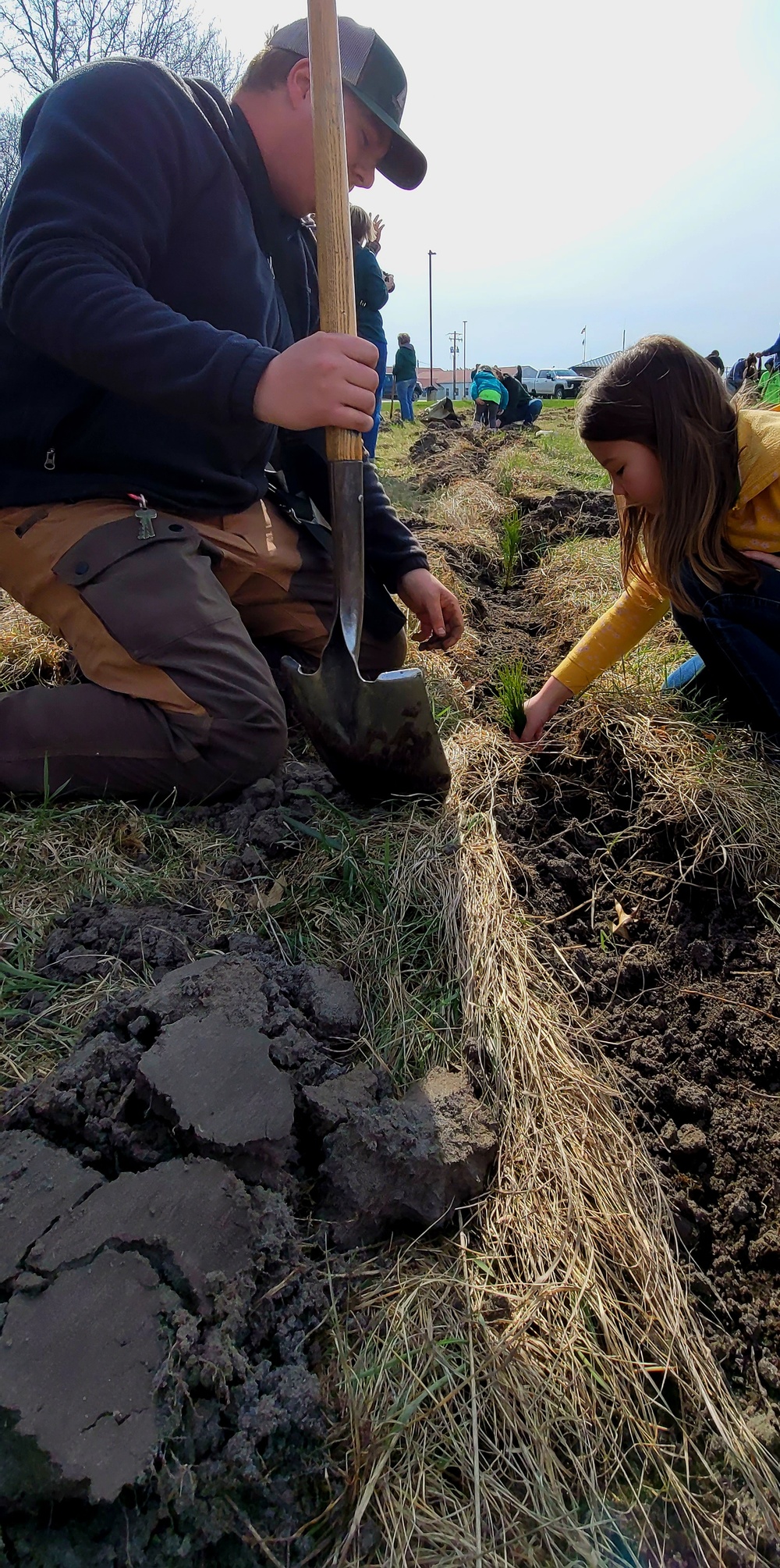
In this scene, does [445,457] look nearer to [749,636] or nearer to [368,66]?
[368,66]

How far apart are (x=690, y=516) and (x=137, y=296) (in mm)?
1442

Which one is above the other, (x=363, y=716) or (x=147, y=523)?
(x=147, y=523)

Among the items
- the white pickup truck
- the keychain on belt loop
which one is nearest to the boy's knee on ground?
the keychain on belt loop

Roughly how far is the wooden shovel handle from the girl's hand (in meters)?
0.91

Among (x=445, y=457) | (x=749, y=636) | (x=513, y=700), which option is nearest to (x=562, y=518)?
(x=749, y=636)

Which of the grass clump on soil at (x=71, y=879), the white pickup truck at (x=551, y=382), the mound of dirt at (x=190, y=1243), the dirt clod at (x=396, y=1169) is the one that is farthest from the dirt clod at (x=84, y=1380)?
the white pickup truck at (x=551, y=382)

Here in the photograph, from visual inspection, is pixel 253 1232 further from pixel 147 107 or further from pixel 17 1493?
pixel 147 107

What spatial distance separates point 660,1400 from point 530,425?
52.4 ft

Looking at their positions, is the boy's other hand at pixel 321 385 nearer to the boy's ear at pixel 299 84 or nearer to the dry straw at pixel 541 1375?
the boy's ear at pixel 299 84

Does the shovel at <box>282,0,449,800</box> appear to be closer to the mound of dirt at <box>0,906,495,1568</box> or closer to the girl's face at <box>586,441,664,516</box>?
the mound of dirt at <box>0,906,495,1568</box>

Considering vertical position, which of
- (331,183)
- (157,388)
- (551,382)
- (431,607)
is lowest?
(551,382)

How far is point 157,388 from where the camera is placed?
1.63 m

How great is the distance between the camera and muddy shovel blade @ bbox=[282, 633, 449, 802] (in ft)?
5.87

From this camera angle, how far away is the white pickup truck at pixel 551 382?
34938 millimetres
